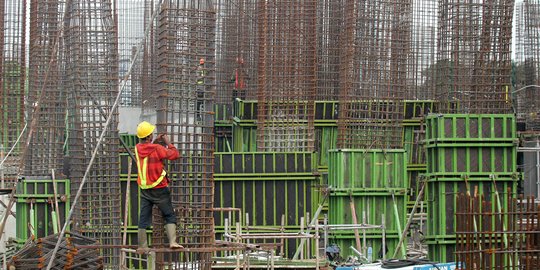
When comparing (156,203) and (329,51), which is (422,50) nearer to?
(329,51)

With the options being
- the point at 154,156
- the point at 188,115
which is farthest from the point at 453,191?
the point at 154,156

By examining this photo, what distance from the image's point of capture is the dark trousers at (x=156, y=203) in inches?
506

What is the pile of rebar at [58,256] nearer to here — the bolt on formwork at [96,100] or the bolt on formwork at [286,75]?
the bolt on formwork at [96,100]

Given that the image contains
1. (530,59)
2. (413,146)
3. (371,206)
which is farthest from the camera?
(530,59)

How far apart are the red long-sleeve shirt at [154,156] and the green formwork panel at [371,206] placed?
7.33 metres

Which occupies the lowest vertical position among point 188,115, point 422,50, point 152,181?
point 152,181

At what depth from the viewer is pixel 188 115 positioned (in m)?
14.1

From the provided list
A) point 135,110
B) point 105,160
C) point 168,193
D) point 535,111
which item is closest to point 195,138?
point 168,193

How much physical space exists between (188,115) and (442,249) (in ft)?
18.2

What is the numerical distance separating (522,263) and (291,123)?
924 centimetres

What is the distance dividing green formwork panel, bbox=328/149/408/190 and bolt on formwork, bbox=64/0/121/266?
446cm

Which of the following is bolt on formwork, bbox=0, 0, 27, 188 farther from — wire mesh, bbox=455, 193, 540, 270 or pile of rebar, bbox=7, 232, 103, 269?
wire mesh, bbox=455, 193, 540, 270

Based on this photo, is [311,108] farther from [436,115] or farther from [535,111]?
[535,111]

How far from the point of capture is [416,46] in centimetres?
3272
